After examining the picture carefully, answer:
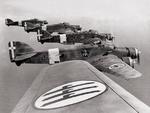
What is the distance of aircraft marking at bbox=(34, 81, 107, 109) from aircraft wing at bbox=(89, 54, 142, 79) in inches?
523

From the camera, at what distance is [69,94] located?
13.1 ft

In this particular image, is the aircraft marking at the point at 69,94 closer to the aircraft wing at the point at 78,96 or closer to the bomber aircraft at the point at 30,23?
the aircraft wing at the point at 78,96

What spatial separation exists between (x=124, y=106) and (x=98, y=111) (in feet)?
1.05

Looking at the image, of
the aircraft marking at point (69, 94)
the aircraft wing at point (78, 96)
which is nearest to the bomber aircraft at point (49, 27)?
the aircraft wing at point (78, 96)

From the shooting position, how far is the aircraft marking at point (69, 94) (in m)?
3.78

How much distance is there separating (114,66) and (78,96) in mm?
17001

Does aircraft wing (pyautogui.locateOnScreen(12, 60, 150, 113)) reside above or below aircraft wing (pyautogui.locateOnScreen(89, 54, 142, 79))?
above

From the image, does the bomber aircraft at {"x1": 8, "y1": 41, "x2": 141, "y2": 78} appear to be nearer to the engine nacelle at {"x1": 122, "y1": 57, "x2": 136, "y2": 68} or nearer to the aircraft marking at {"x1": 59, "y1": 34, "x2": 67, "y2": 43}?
the engine nacelle at {"x1": 122, "y1": 57, "x2": 136, "y2": 68}

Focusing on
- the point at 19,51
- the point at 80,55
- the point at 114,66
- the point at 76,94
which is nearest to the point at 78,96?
the point at 76,94

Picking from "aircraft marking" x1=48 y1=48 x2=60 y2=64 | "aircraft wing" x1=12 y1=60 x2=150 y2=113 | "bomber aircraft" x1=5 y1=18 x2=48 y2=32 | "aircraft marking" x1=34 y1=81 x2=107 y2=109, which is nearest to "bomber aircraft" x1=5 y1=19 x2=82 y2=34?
"bomber aircraft" x1=5 y1=18 x2=48 y2=32

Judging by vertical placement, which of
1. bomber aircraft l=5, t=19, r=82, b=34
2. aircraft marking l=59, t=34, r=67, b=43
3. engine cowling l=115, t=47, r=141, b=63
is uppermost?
bomber aircraft l=5, t=19, r=82, b=34

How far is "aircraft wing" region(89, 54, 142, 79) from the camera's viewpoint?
709 inches

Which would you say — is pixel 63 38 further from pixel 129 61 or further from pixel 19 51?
pixel 129 61

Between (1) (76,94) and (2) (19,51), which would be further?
(2) (19,51)
